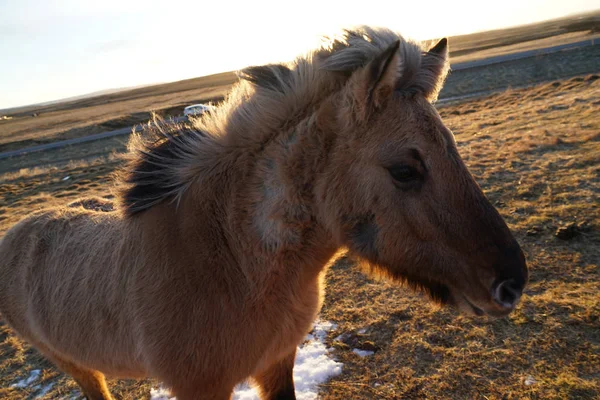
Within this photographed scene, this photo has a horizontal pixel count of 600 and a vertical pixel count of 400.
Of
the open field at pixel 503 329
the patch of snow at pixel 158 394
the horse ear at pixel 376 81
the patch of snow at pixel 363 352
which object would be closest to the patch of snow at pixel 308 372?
the patch of snow at pixel 158 394

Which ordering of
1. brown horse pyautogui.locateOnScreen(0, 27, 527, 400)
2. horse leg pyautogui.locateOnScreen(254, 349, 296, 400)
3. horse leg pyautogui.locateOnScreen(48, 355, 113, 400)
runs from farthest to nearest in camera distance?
horse leg pyautogui.locateOnScreen(48, 355, 113, 400) < horse leg pyautogui.locateOnScreen(254, 349, 296, 400) < brown horse pyautogui.locateOnScreen(0, 27, 527, 400)

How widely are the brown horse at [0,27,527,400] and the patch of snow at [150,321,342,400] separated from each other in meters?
1.35

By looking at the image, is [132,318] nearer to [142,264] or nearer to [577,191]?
[142,264]

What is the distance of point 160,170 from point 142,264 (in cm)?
67

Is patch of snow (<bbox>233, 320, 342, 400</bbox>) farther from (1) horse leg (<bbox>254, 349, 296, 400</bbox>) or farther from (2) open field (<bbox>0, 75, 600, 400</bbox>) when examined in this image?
(1) horse leg (<bbox>254, 349, 296, 400</bbox>)

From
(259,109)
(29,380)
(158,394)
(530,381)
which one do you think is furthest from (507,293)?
(29,380)

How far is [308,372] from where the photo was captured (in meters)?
4.02

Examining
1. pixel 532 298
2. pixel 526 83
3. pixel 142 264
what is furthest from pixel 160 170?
pixel 526 83

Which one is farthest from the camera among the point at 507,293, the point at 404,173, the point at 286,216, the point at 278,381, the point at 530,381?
→ the point at 530,381

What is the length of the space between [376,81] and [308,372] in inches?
127

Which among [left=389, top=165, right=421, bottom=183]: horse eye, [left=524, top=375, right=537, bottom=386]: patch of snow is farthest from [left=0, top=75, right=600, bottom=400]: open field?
[left=389, top=165, right=421, bottom=183]: horse eye

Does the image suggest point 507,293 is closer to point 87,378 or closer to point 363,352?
point 363,352

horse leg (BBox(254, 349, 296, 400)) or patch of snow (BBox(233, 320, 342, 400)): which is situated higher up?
horse leg (BBox(254, 349, 296, 400))

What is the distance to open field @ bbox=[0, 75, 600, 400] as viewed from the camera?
3.48 m
